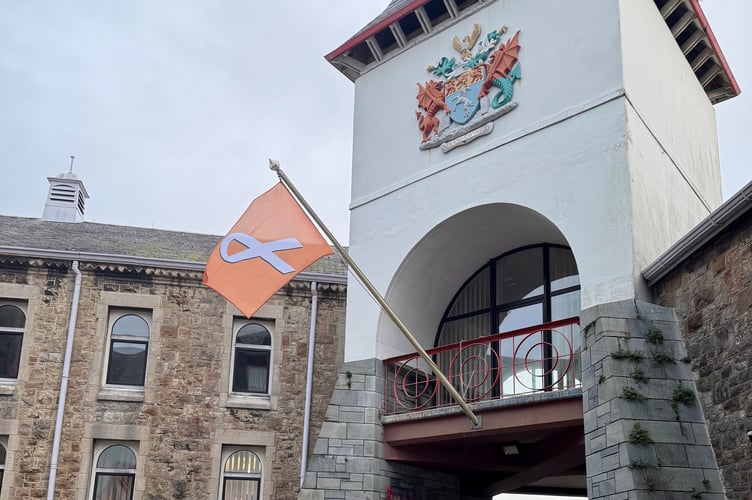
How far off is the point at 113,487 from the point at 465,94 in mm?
8854

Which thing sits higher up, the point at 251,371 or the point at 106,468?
the point at 251,371

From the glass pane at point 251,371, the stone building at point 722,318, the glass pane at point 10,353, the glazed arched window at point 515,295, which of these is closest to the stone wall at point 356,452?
the glazed arched window at point 515,295

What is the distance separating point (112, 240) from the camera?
1872 centimetres

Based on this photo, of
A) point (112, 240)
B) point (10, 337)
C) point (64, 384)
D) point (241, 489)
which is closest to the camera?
point (64, 384)

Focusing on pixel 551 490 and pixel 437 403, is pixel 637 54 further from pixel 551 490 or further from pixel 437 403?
pixel 551 490

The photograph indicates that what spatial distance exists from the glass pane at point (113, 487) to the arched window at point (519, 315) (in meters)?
5.82

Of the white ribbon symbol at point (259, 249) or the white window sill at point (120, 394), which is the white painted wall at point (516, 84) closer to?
the white ribbon symbol at point (259, 249)

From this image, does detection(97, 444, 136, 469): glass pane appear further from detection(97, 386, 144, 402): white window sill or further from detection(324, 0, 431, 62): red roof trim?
detection(324, 0, 431, 62): red roof trim

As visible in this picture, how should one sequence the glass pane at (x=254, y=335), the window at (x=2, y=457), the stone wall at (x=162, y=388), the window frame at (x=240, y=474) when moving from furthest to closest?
the glass pane at (x=254, y=335) → the window frame at (x=240, y=474) → the stone wall at (x=162, y=388) → the window at (x=2, y=457)

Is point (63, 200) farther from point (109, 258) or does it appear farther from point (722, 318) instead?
point (722, 318)

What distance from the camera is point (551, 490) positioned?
708 inches

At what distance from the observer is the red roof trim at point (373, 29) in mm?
14774

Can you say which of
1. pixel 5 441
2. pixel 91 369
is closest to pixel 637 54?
pixel 91 369

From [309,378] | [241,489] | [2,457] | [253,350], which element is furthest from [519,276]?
[2,457]
